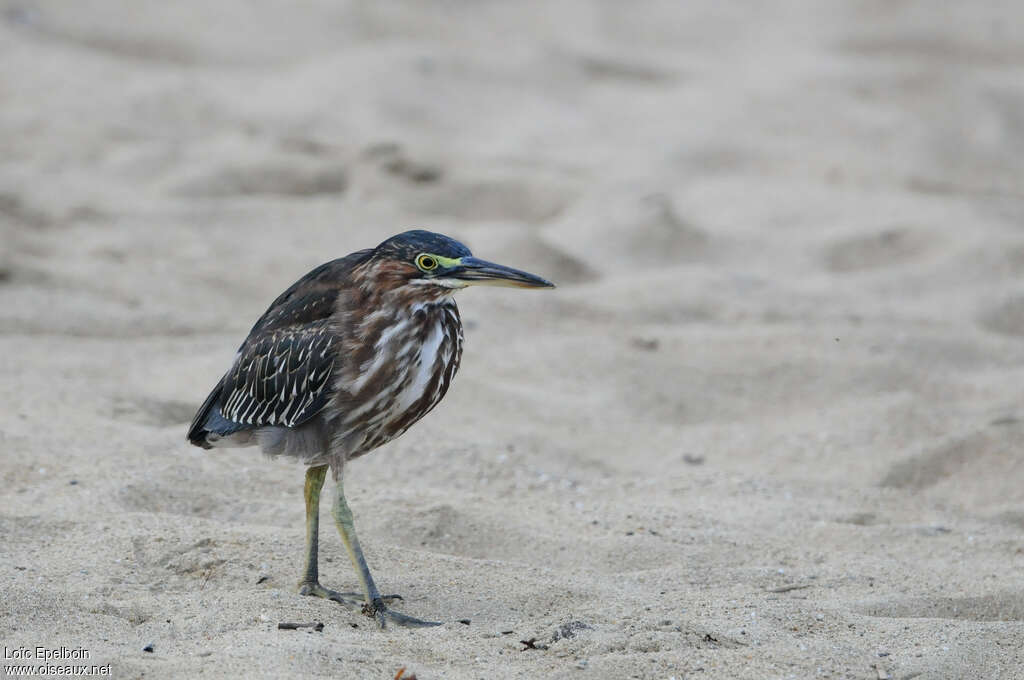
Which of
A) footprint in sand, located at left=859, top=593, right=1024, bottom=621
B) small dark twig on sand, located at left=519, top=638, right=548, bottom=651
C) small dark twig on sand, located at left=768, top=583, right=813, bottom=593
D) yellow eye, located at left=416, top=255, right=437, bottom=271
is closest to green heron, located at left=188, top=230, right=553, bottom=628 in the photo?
yellow eye, located at left=416, top=255, right=437, bottom=271

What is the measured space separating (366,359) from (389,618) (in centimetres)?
78

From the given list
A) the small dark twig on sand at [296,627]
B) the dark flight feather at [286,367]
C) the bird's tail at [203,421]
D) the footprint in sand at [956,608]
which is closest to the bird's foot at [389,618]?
the small dark twig on sand at [296,627]

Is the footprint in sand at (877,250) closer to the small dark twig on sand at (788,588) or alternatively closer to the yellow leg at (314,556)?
the small dark twig on sand at (788,588)

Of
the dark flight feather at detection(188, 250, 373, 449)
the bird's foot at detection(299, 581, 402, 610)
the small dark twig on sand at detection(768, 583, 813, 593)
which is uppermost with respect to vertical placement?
the dark flight feather at detection(188, 250, 373, 449)

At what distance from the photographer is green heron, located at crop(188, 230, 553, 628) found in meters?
4.11

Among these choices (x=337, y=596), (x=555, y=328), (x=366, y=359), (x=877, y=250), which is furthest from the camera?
(x=877, y=250)

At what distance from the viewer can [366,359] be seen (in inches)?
162

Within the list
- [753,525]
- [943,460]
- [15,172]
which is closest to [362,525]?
[753,525]

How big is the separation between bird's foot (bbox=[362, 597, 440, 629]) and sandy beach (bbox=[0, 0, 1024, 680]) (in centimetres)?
4

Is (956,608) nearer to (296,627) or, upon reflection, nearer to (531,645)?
(531,645)

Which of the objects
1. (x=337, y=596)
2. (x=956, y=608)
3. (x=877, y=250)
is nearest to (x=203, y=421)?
(x=337, y=596)

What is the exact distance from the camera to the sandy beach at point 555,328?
165 inches

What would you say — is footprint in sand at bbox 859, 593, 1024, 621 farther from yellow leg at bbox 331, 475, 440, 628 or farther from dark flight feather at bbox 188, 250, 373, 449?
dark flight feather at bbox 188, 250, 373, 449

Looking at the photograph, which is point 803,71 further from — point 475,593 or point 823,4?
point 475,593
